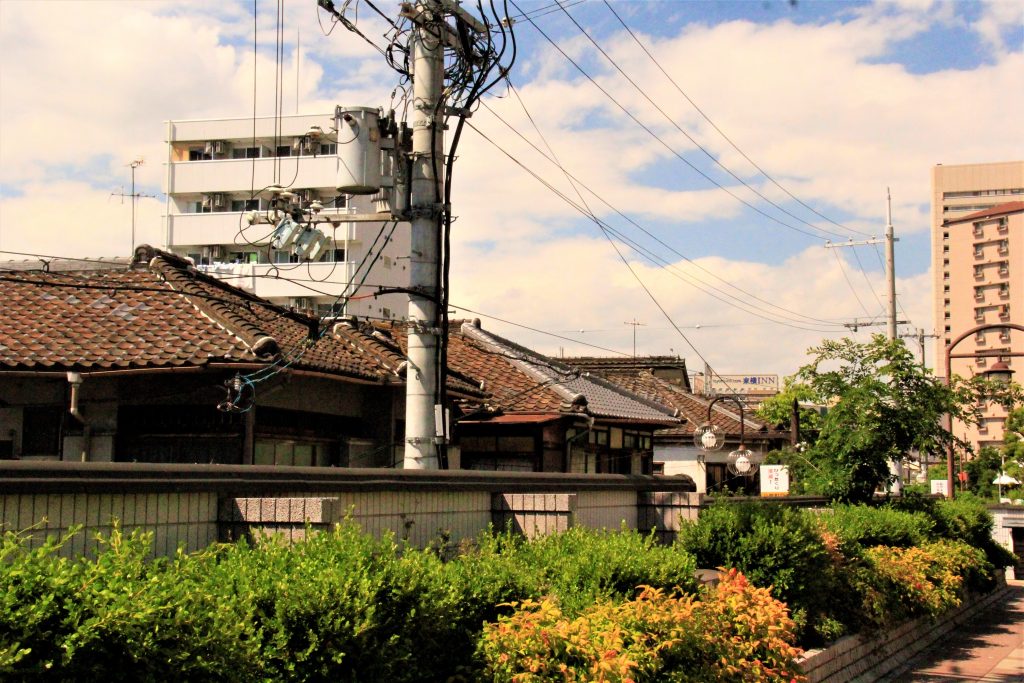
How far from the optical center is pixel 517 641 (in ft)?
24.7

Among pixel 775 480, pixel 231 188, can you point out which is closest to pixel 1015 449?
pixel 775 480

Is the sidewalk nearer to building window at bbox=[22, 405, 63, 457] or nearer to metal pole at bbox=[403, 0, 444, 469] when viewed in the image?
metal pole at bbox=[403, 0, 444, 469]

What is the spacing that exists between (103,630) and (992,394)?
24620mm

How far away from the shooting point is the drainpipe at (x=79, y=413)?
1470cm

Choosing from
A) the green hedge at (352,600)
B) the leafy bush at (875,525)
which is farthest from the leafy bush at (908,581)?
the green hedge at (352,600)

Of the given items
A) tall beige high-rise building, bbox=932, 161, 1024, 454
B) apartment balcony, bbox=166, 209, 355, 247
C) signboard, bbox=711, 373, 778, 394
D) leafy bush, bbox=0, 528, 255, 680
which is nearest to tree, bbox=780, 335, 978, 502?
leafy bush, bbox=0, 528, 255, 680

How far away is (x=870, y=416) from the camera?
22188 millimetres

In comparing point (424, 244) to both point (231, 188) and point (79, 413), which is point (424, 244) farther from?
point (231, 188)

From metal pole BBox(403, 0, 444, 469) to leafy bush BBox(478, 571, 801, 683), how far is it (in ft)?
13.7

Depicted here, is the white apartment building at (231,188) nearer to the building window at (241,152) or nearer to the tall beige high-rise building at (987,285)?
the building window at (241,152)

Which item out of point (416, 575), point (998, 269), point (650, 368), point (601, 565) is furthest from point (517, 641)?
point (998, 269)

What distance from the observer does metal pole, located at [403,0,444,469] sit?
13.3 m

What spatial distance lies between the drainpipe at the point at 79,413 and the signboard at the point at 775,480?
1528cm

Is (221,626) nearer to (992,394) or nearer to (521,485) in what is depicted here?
(521,485)
